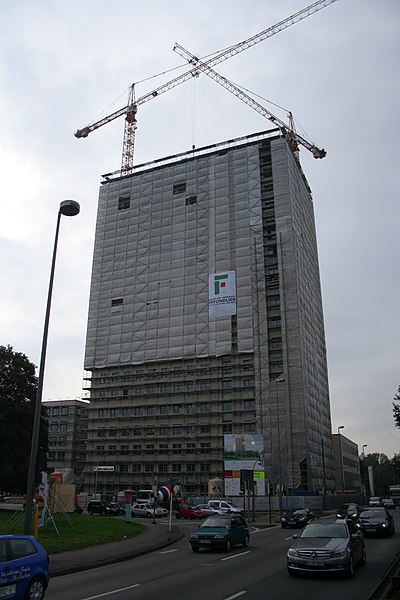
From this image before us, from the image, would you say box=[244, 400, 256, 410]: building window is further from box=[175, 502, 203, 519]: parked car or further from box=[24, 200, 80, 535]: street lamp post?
box=[24, 200, 80, 535]: street lamp post

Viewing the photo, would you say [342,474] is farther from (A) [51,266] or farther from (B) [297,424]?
(A) [51,266]

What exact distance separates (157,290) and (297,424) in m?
29.7

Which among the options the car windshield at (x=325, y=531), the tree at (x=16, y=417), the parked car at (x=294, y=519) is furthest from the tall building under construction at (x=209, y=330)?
the car windshield at (x=325, y=531)

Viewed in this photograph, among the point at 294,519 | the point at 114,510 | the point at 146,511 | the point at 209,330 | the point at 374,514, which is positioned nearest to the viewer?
the point at 374,514

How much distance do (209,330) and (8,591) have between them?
208 feet

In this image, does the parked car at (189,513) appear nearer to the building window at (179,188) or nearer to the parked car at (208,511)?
the parked car at (208,511)

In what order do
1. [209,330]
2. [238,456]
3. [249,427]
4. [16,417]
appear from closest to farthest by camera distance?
[16,417] < [238,456] < [249,427] < [209,330]

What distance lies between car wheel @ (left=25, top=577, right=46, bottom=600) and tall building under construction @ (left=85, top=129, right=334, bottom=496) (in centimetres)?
5366

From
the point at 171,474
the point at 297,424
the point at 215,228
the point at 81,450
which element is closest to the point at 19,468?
the point at 171,474

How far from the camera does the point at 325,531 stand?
1466cm

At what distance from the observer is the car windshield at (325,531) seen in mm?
14352


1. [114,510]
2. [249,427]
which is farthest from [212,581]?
[249,427]

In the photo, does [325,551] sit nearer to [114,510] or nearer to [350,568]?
[350,568]

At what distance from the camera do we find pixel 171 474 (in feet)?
230
